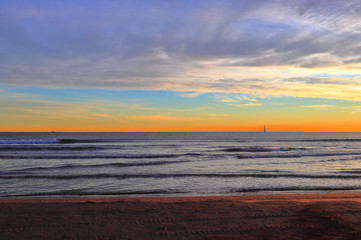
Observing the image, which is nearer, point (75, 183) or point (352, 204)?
point (352, 204)

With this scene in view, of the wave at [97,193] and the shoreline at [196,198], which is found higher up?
the shoreline at [196,198]

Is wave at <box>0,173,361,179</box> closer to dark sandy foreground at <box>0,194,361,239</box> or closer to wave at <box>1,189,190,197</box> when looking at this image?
wave at <box>1,189,190,197</box>

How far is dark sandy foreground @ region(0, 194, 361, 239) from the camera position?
5.86 meters

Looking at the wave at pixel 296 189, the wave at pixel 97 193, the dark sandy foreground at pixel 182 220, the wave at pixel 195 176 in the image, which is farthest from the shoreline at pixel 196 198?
the wave at pixel 195 176

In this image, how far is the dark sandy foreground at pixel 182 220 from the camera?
5.86 meters

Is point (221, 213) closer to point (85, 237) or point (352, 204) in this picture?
point (85, 237)

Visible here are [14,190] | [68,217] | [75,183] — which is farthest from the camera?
[75,183]

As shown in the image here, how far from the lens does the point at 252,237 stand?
225 inches

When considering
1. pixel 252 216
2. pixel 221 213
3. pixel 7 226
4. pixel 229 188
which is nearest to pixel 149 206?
pixel 221 213

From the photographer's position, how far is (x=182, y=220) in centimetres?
679

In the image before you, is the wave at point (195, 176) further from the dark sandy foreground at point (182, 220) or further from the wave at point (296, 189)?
the dark sandy foreground at point (182, 220)

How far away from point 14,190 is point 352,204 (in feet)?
42.2

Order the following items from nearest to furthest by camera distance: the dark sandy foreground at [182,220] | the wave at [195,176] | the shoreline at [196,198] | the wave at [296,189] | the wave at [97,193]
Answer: the dark sandy foreground at [182,220] < the shoreline at [196,198] < the wave at [97,193] < the wave at [296,189] < the wave at [195,176]

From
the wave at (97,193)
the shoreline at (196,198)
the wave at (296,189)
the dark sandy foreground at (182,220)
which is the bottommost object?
the wave at (97,193)
